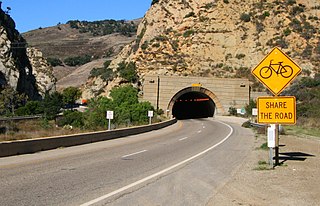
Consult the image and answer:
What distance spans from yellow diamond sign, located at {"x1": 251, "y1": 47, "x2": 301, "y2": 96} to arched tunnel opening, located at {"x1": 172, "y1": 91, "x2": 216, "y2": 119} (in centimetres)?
6734

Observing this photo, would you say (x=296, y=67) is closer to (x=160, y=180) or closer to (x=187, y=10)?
(x=160, y=180)

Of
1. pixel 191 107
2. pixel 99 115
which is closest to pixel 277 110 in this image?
pixel 99 115

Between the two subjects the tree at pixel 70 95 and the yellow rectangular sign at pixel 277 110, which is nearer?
the yellow rectangular sign at pixel 277 110

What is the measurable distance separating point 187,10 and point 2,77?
128ft

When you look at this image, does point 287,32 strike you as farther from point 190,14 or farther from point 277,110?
point 277,110

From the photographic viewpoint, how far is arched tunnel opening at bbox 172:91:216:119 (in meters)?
82.6

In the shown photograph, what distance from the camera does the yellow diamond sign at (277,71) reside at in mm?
13023

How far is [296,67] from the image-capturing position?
1292 centimetres

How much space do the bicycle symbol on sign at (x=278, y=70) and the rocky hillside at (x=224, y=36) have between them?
62.0 m

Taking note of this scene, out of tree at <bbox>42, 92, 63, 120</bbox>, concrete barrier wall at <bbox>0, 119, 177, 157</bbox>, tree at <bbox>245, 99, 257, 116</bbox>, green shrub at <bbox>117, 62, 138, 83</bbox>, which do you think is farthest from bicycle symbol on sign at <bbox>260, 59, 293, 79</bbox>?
green shrub at <bbox>117, 62, 138, 83</bbox>

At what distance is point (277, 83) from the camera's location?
13156 mm

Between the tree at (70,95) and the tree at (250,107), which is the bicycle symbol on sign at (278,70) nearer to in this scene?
the tree at (250,107)

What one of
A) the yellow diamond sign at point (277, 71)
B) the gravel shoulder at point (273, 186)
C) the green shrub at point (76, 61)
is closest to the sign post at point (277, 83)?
the yellow diamond sign at point (277, 71)

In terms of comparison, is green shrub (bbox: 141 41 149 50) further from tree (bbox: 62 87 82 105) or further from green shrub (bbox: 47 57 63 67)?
green shrub (bbox: 47 57 63 67)
